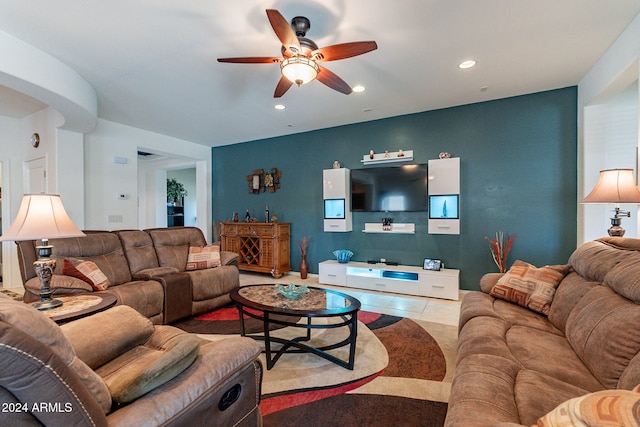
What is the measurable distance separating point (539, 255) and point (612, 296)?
2693mm

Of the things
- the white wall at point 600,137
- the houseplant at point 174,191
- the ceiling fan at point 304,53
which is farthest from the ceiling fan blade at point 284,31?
the houseplant at point 174,191

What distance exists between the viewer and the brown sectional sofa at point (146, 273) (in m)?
2.53

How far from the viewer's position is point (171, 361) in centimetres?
101

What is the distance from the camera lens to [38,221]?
1867 millimetres

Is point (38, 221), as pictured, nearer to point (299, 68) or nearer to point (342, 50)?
point (299, 68)

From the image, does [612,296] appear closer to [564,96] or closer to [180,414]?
[180,414]

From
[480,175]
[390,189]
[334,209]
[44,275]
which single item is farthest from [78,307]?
[480,175]

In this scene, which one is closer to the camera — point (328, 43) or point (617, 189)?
point (617, 189)

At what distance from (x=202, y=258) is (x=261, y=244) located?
5.84 feet

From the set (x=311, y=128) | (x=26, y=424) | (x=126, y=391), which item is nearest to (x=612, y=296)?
(x=126, y=391)

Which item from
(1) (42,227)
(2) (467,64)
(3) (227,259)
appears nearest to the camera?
(1) (42,227)

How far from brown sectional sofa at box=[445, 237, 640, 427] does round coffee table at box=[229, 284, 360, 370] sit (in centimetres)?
81

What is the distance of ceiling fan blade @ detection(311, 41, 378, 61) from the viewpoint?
2141mm

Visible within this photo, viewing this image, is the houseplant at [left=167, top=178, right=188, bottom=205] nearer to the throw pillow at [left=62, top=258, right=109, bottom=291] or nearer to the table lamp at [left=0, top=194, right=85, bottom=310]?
the throw pillow at [left=62, top=258, right=109, bottom=291]
